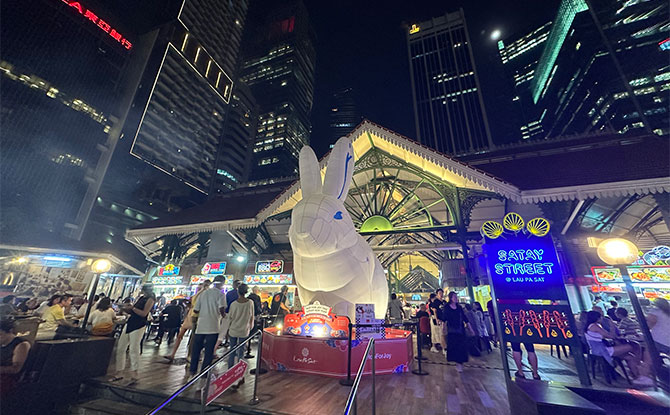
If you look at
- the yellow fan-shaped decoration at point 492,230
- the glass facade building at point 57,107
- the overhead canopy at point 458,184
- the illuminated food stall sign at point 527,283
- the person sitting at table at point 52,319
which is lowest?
the person sitting at table at point 52,319

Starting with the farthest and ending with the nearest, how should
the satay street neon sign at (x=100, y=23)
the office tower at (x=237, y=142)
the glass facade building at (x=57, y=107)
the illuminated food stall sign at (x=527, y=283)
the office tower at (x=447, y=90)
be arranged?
the office tower at (x=237, y=142) → the office tower at (x=447, y=90) → the satay street neon sign at (x=100, y=23) → the glass facade building at (x=57, y=107) → the illuminated food stall sign at (x=527, y=283)

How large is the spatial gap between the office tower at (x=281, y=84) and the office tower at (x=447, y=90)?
133 feet

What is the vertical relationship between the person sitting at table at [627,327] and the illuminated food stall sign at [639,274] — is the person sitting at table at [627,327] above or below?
below

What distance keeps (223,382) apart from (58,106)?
48.5 metres

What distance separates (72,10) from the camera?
114 ft

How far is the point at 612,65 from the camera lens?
45219 mm

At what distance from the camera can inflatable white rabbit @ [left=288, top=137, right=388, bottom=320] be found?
16.7 ft

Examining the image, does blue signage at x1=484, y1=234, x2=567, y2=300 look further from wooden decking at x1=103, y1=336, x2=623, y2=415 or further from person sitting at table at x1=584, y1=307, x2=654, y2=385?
person sitting at table at x1=584, y1=307, x2=654, y2=385

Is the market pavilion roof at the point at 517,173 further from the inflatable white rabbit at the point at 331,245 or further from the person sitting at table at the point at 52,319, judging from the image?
the person sitting at table at the point at 52,319

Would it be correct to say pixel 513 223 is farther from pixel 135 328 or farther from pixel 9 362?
pixel 9 362

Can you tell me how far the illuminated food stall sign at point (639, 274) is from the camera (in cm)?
1106

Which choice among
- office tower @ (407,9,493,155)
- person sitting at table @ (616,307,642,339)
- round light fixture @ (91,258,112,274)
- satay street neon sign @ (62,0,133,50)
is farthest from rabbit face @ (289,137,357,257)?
satay street neon sign @ (62,0,133,50)

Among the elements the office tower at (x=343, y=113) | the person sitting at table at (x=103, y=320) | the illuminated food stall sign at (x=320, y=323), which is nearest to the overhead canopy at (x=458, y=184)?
the illuminated food stall sign at (x=320, y=323)

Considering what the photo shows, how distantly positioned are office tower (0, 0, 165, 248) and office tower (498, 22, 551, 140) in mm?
96066
